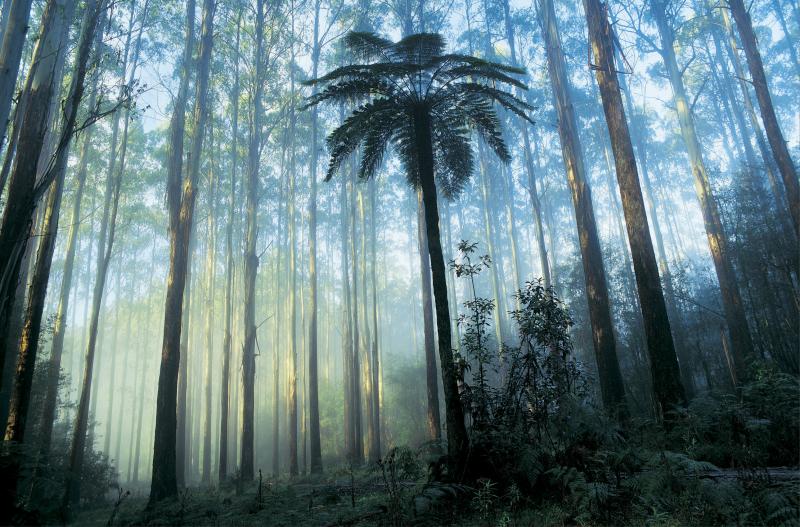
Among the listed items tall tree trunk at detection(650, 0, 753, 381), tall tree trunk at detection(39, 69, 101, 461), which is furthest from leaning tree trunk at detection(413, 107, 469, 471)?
tall tree trunk at detection(39, 69, 101, 461)

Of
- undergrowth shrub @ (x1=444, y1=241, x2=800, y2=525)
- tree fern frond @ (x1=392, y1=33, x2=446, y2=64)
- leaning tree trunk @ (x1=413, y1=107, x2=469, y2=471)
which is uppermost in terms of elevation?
tree fern frond @ (x1=392, y1=33, x2=446, y2=64)

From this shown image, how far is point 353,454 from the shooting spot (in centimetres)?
1616

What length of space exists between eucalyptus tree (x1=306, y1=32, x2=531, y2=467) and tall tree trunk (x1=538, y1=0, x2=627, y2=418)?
3975mm

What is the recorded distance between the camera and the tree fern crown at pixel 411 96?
6.67 meters

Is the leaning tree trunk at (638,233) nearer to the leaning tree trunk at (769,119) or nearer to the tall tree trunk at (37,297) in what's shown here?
the leaning tree trunk at (769,119)

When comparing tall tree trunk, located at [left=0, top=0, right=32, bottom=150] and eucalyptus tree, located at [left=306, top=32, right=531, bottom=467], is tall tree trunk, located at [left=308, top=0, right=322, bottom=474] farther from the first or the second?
tall tree trunk, located at [left=0, top=0, right=32, bottom=150]

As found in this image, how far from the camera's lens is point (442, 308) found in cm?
624

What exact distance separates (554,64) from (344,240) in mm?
13879

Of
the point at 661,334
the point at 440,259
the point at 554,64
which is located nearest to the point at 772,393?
the point at 661,334

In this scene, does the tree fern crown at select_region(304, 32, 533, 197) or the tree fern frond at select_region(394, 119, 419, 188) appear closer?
the tree fern crown at select_region(304, 32, 533, 197)

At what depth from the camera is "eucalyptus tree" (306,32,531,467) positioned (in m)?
6.58

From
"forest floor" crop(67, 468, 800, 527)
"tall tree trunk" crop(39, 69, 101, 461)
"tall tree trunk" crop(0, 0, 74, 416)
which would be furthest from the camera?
"tall tree trunk" crop(39, 69, 101, 461)

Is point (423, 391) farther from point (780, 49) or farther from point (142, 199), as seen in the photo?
point (780, 49)

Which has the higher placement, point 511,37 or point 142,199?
point 511,37
